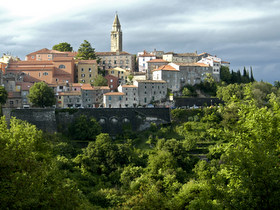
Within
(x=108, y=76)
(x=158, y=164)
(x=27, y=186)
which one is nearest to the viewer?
(x=27, y=186)

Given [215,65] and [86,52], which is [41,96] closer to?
[86,52]

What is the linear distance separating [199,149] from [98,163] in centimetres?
1235

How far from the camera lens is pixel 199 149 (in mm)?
46688

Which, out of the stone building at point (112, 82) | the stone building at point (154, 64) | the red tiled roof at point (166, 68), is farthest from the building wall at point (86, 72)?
the red tiled roof at point (166, 68)

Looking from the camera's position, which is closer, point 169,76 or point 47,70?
point 47,70


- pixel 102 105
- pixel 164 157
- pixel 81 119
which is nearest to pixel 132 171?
pixel 164 157

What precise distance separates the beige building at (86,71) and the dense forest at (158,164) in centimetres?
1687

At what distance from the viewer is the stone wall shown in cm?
5012

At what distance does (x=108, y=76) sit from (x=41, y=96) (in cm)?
1612

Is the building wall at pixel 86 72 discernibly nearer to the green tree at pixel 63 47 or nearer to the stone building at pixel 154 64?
the stone building at pixel 154 64

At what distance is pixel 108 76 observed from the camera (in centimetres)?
6700

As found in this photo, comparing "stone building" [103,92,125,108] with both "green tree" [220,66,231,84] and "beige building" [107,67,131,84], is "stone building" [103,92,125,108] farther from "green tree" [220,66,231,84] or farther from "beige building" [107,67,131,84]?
"green tree" [220,66,231,84]

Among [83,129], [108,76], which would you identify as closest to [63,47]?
[108,76]

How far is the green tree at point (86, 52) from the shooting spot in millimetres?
72375
